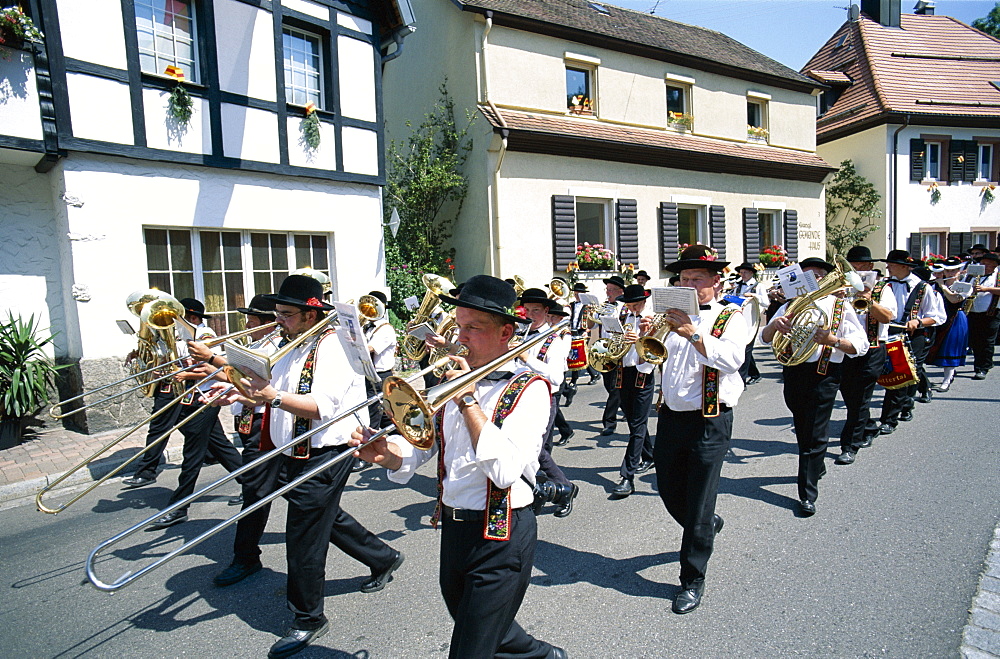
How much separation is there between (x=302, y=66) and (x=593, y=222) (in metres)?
8.32

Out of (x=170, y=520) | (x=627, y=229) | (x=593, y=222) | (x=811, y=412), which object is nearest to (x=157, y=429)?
(x=170, y=520)

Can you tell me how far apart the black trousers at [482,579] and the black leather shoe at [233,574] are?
85.3 inches

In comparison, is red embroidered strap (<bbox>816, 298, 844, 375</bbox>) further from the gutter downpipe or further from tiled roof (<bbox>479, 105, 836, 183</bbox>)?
the gutter downpipe

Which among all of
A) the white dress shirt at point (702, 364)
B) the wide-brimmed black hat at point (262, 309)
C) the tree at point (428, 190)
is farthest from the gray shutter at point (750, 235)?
the wide-brimmed black hat at point (262, 309)

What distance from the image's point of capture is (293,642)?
3.05m

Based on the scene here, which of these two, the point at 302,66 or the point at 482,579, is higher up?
the point at 302,66

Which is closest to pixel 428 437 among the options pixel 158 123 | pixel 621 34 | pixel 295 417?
pixel 295 417

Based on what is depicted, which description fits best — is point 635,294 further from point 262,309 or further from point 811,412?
point 262,309

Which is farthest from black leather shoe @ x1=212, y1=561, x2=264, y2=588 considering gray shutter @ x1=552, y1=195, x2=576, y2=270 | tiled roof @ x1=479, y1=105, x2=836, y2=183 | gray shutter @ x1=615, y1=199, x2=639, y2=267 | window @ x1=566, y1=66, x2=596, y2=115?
window @ x1=566, y1=66, x2=596, y2=115

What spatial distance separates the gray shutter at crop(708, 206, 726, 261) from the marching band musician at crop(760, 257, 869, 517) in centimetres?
1201

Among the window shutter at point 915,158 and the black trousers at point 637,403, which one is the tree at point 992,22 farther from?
the black trousers at point 637,403

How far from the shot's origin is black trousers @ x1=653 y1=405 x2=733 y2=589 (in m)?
3.39

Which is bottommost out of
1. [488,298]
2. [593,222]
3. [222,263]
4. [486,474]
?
[486,474]

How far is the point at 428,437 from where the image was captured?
2.09 meters
